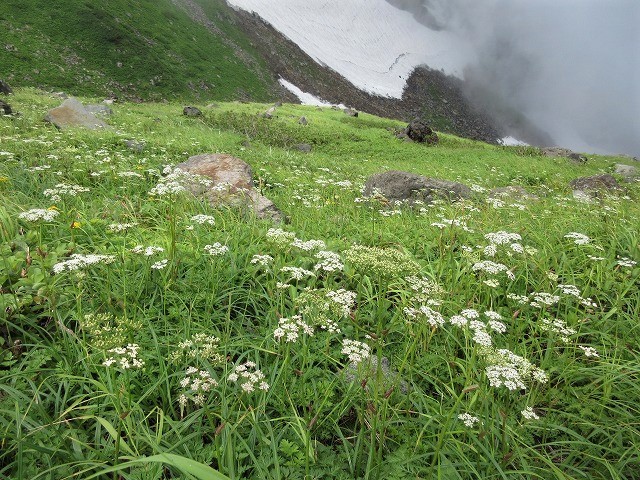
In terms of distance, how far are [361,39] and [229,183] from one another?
180 m

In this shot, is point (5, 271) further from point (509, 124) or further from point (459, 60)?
point (459, 60)

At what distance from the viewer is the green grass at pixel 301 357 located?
2.28 m

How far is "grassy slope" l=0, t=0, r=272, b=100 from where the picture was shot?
46781mm

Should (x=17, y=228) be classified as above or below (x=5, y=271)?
below

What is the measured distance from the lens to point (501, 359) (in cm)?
230

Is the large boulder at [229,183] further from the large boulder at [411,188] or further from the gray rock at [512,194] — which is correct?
the gray rock at [512,194]

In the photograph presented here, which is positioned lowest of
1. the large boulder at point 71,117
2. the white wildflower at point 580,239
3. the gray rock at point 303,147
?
the large boulder at point 71,117

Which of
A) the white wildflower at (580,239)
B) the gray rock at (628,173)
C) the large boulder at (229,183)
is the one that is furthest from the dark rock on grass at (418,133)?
the white wildflower at (580,239)

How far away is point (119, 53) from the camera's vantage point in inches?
2258

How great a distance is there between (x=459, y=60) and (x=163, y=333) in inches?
9217

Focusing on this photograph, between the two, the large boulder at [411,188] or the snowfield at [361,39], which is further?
the snowfield at [361,39]

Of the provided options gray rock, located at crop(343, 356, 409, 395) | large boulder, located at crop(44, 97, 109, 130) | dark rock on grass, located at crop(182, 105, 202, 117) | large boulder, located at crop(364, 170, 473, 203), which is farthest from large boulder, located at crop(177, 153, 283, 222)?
dark rock on grass, located at crop(182, 105, 202, 117)

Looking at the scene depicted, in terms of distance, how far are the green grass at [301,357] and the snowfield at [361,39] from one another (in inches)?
5001

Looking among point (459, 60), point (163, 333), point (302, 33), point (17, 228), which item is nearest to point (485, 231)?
point (163, 333)
